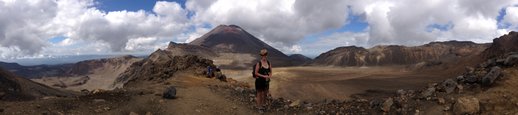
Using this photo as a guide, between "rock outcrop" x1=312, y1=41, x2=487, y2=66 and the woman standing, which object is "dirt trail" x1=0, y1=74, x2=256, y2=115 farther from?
"rock outcrop" x1=312, y1=41, x2=487, y2=66

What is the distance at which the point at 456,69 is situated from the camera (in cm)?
8406

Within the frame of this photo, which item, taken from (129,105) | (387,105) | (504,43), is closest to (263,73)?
(387,105)

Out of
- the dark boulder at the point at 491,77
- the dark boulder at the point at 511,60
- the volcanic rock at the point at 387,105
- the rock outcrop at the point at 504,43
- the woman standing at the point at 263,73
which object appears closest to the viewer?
the dark boulder at the point at 491,77

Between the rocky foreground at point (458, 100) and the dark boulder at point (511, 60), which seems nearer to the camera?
the rocky foreground at point (458, 100)

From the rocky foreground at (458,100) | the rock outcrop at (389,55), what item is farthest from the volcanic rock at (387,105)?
the rock outcrop at (389,55)

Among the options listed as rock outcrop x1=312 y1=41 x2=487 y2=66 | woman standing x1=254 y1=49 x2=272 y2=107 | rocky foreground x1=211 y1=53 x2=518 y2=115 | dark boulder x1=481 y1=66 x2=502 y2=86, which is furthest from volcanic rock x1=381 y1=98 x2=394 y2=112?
rock outcrop x1=312 y1=41 x2=487 y2=66

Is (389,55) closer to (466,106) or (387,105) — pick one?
(387,105)

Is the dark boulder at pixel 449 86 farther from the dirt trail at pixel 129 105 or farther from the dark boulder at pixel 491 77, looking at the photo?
the dirt trail at pixel 129 105

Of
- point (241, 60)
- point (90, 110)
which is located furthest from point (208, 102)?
point (241, 60)

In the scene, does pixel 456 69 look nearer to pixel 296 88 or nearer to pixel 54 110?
pixel 296 88

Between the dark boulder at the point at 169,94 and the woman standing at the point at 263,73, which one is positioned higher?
the woman standing at the point at 263,73

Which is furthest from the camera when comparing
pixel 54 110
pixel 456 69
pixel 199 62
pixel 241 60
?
pixel 241 60

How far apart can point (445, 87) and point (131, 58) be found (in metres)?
174

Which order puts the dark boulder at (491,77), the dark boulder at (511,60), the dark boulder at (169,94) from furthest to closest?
the dark boulder at (169,94), the dark boulder at (511,60), the dark boulder at (491,77)
